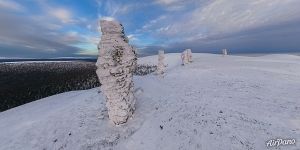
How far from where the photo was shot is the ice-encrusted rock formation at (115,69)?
2028 cm

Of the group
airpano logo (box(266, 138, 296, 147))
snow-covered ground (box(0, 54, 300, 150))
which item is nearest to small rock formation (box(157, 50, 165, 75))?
snow-covered ground (box(0, 54, 300, 150))

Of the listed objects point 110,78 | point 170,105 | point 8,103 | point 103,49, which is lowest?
point 8,103

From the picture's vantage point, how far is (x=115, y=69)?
20.3 meters

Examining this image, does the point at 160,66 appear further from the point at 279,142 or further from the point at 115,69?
the point at 279,142

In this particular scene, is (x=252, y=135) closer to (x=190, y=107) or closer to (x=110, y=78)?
(x=190, y=107)

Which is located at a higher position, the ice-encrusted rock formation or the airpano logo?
the ice-encrusted rock formation

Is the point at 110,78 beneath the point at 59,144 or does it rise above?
above

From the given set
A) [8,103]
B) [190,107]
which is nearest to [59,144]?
[190,107]

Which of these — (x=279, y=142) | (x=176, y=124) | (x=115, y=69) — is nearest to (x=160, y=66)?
(x=115, y=69)

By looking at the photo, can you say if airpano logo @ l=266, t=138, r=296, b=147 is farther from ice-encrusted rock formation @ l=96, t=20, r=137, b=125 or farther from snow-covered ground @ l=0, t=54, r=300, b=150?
ice-encrusted rock formation @ l=96, t=20, r=137, b=125

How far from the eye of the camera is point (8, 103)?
4509cm

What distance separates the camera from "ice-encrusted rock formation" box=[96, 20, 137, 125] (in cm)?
2028

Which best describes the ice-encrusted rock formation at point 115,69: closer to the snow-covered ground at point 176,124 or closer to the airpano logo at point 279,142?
the snow-covered ground at point 176,124

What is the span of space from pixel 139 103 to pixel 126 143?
667cm
